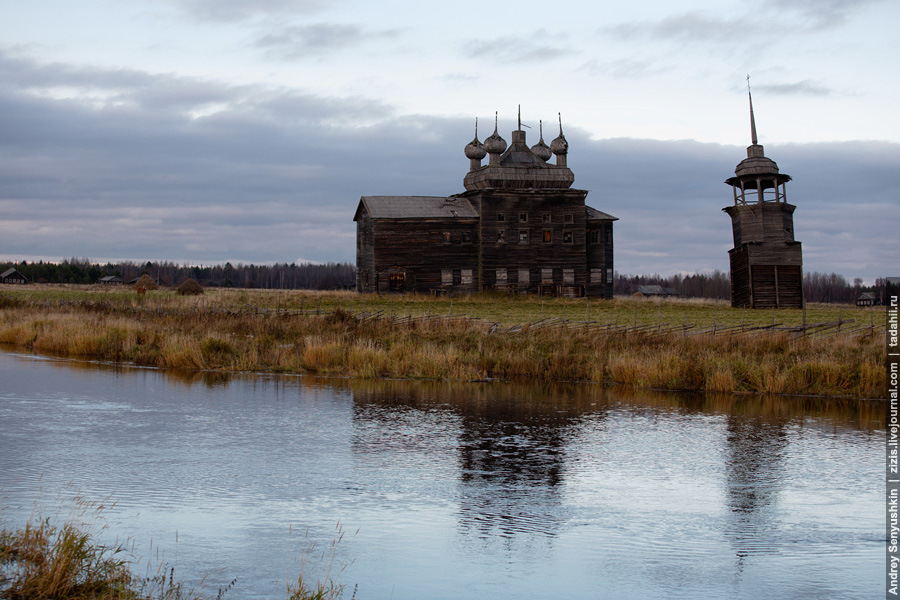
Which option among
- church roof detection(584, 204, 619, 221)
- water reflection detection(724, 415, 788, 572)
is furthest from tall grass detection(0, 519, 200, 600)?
church roof detection(584, 204, 619, 221)

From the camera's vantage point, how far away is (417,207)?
55625mm

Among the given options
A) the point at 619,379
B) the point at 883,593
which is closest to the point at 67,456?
the point at 883,593

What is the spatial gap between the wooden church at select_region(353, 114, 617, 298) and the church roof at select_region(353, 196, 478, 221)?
2.4 inches

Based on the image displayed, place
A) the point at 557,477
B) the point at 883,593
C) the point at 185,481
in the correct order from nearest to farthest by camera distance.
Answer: the point at 883,593 < the point at 185,481 < the point at 557,477

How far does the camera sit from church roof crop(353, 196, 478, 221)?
54.3 m

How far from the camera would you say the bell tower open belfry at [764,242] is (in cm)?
5053

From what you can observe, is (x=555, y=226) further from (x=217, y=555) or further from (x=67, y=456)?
(x=217, y=555)

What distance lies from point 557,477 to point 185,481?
5.10 meters

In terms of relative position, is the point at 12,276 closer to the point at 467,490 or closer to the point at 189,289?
the point at 189,289

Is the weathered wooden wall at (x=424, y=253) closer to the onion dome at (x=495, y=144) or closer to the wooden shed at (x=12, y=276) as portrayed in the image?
the onion dome at (x=495, y=144)

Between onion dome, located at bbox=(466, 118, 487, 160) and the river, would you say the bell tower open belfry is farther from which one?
the river

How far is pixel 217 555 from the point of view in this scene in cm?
895

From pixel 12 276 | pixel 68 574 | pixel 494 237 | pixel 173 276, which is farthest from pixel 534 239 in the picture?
pixel 173 276

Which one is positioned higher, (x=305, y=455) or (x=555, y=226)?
(x=555, y=226)
